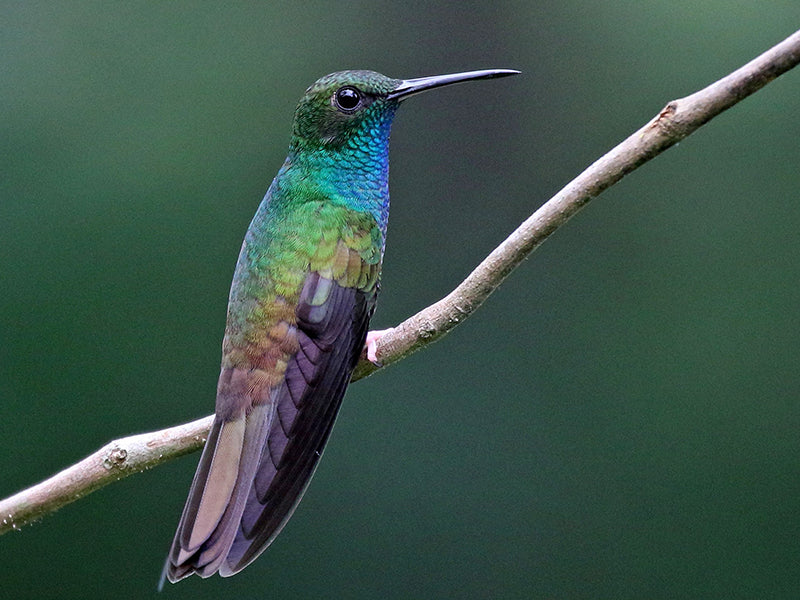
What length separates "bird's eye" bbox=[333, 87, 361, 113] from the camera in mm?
3268

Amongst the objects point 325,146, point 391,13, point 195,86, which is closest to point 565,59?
point 391,13

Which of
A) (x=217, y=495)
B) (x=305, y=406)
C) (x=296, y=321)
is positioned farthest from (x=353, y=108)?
(x=217, y=495)

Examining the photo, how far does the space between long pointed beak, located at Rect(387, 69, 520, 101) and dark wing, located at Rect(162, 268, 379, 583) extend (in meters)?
0.51

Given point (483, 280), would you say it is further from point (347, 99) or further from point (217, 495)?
point (347, 99)

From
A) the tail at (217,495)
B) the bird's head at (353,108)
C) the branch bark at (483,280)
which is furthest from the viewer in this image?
the bird's head at (353,108)

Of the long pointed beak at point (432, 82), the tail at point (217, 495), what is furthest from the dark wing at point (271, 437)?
the long pointed beak at point (432, 82)

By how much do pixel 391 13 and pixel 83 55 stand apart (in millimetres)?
2182

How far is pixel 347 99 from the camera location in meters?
3.27

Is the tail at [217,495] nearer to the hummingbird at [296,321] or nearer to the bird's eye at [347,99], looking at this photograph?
the hummingbird at [296,321]

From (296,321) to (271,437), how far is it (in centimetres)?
34

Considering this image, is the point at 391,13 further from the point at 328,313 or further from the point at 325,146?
the point at 328,313

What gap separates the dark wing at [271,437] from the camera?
8.35ft

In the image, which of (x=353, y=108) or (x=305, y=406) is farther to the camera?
(x=353, y=108)

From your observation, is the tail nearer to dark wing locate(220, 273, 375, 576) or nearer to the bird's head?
dark wing locate(220, 273, 375, 576)
